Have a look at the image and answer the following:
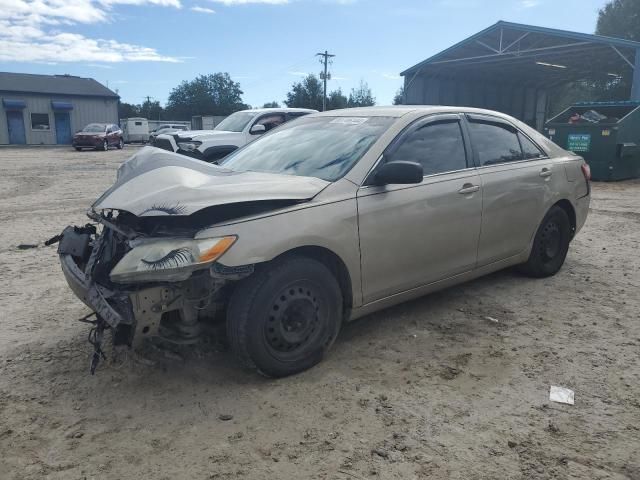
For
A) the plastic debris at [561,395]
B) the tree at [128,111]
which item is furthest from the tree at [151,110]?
the plastic debris at [561,395]

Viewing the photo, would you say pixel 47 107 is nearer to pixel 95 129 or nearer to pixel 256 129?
pixel 95 129

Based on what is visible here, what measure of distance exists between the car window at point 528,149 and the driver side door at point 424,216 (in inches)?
35.5

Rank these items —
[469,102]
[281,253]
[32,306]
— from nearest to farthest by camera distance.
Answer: [281,253]
[32,306]
[469,102]

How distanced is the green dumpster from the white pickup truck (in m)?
7.36

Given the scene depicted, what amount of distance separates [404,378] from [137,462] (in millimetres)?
1615

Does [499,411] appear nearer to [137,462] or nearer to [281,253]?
[281,253]

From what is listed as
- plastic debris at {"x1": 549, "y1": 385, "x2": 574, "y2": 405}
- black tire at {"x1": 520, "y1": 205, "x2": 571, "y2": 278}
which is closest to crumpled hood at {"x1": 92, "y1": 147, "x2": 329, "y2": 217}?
plastic debris at {"x1": 549, "y1": 385, "x2": 574, "y2": 405}

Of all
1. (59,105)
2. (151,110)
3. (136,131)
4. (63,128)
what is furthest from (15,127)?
(151,110)

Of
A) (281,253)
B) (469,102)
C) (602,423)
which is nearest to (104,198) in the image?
(281,253)

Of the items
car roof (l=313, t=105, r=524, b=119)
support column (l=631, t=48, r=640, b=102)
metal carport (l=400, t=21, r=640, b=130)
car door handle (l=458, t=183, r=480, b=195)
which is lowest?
car door handle (l=458, t=183, r=480, b=195)

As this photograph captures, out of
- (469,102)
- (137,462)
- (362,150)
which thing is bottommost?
(137,462)

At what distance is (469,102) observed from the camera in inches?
1289

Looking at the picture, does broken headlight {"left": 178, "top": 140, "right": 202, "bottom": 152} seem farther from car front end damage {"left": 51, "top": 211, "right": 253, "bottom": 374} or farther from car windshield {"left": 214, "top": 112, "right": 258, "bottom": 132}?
car front end damage {"left": 51, "top": 211, "right": 253, "bottom": 374}

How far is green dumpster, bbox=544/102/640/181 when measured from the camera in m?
13.6
